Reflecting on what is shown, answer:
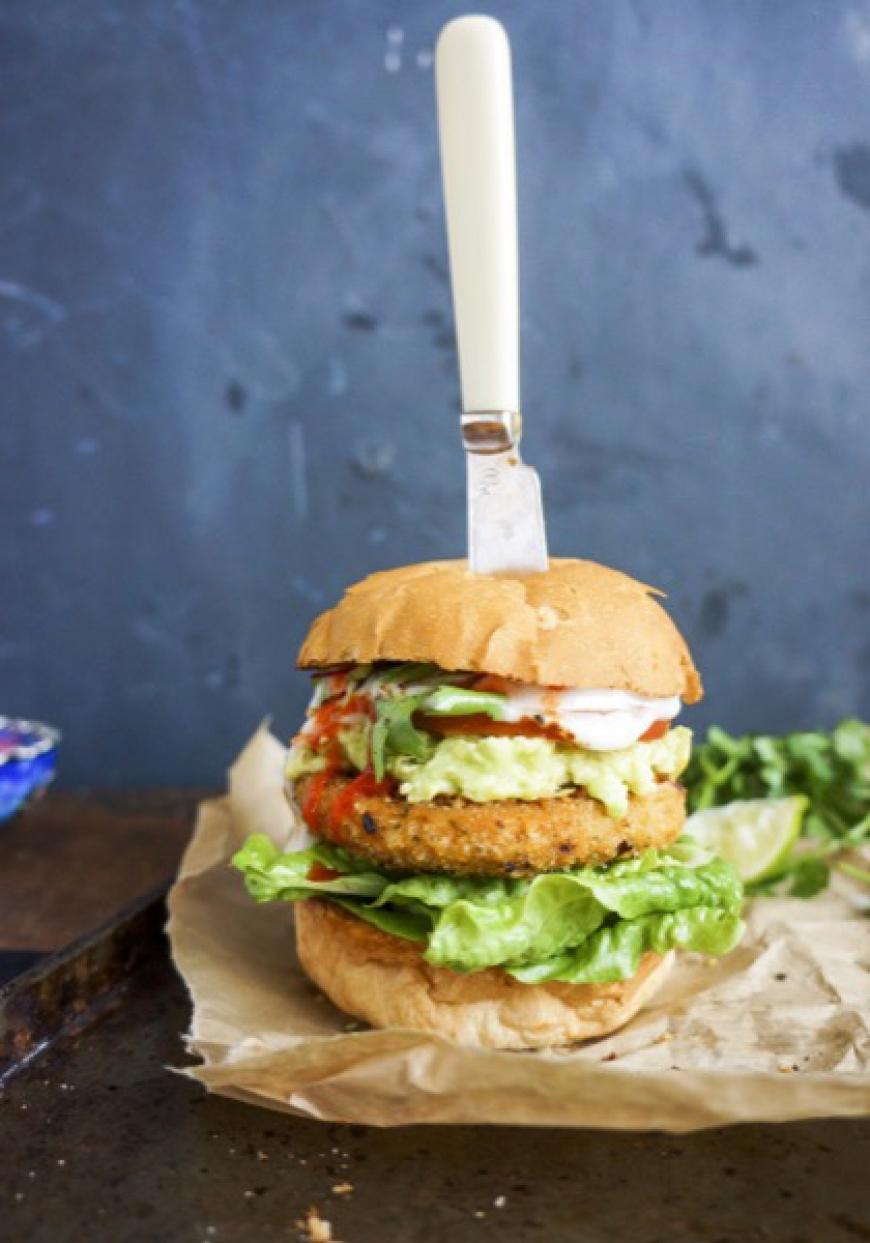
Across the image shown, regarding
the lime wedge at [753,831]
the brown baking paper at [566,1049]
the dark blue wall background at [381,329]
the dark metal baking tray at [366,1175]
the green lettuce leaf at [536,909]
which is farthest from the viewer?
the dark blue wall background at [381,329]

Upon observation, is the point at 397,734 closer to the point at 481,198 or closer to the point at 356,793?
the point at 356,793

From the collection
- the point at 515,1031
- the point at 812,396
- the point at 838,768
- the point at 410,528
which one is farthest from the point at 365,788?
the point at 812,396

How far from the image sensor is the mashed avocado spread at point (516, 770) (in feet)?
5.89

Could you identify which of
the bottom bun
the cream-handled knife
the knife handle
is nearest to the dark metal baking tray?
the bottom bun

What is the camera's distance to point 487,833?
5.83ft

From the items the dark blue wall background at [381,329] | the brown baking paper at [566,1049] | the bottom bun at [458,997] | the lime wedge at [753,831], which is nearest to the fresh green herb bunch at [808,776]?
the lime wedge at [753,831]

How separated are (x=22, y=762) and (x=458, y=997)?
3.76 feet

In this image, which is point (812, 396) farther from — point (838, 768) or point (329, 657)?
point (329, 657)

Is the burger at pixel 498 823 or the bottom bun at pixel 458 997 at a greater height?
the burger at pixel 498 823

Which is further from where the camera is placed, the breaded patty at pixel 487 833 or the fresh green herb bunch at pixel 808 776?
the fresh green herb bunch at pixel 808 776

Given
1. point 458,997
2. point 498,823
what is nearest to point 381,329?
point 498,823

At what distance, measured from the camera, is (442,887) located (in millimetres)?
1814

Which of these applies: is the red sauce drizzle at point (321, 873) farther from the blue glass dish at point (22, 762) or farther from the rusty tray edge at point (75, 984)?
the blue glass dish at point (22, 762)

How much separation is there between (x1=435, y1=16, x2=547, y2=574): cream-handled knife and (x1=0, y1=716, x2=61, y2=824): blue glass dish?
1122mm
